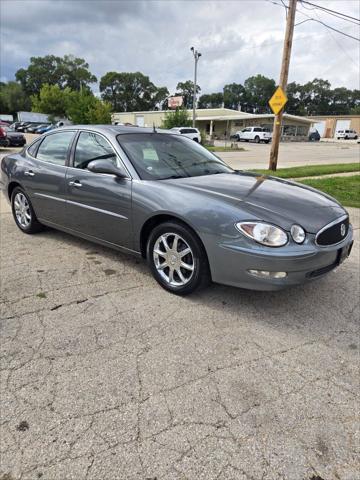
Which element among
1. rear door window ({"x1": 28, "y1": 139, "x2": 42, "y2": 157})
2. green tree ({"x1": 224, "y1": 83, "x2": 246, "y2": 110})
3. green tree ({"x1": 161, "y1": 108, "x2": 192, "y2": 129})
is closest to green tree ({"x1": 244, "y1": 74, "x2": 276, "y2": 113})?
green tree ({"x1": 224, "y1": 83, "x2": 246, "y2": 110})

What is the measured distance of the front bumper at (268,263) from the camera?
291 cm

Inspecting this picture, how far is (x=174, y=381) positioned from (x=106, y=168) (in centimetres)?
214

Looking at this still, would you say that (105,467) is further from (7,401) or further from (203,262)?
(203,262)

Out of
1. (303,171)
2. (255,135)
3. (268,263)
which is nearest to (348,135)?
(255,135)

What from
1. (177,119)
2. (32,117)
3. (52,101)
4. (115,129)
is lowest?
(115,129)

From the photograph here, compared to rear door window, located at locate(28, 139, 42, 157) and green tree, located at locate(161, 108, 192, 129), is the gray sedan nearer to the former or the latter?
rear door window, located at locate(28, 139, 42, 157)

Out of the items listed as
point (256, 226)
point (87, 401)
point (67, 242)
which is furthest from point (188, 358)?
point (67, 242)

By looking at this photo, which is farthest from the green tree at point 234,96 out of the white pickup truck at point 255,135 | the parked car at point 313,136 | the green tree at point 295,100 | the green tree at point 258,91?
the white pickup truck at point 255,135

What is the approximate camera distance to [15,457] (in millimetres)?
1838

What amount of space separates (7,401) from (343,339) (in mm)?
2399

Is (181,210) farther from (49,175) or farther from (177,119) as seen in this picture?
(177,119)

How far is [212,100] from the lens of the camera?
394ft

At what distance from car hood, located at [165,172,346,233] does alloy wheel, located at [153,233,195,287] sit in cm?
51

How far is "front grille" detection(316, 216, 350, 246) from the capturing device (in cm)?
311
